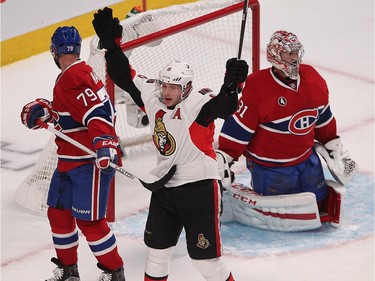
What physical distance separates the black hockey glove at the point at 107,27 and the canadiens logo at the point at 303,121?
3.50 ft

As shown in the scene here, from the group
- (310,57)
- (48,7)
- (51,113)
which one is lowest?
(310,57)

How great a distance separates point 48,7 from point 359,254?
2.98 m

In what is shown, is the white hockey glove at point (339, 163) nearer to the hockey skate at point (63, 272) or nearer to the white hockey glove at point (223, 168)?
the white hockey glove at point (223, 168)

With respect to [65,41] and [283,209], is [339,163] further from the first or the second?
[65,41]

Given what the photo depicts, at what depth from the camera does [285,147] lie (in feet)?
18.0

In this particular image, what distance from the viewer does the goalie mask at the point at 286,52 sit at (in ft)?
17.5

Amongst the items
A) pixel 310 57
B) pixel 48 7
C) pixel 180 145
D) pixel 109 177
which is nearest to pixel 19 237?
pixel 109 177

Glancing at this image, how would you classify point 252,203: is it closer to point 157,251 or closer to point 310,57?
point 157,251

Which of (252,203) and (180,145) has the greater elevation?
(180,145)

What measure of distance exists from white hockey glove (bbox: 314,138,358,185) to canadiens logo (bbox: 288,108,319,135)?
0.24 meters

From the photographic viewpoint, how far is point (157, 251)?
4699 mm

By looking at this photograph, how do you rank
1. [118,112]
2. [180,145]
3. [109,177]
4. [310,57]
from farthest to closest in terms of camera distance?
[310,57] < [118,112] < [109,177] < [180,145]

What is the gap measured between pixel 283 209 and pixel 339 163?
345mm

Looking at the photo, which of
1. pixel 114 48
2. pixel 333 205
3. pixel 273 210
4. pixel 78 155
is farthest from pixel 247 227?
pixel 114 48
